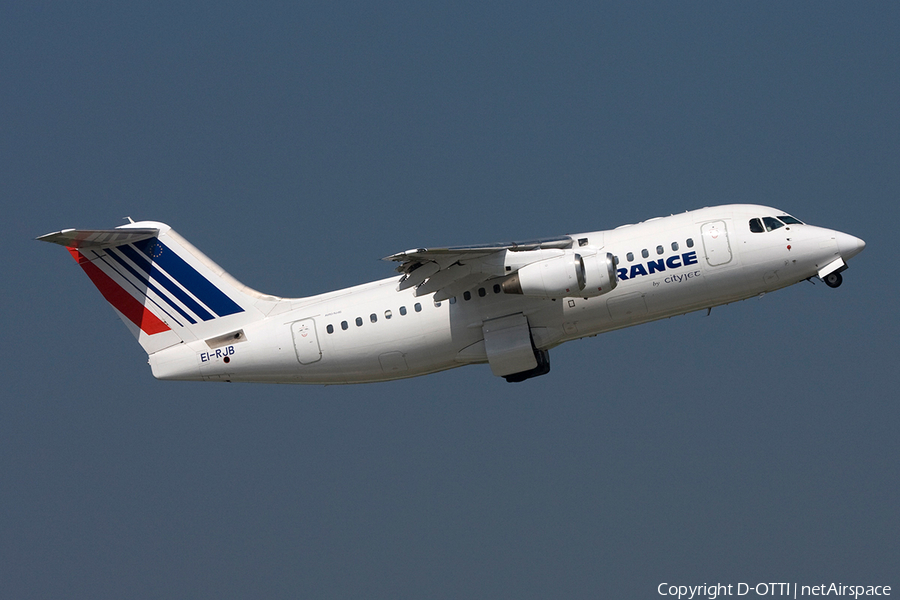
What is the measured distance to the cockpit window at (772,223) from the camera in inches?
942

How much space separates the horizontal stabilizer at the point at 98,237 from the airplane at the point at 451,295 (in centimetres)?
4

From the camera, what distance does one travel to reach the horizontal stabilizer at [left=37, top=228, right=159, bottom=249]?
2583cm

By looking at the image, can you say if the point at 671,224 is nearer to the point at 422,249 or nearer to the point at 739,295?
the point at 739,295

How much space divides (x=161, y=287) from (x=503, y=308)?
8.24 meters

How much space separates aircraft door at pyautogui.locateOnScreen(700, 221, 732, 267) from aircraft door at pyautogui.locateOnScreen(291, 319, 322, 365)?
858 centimetres

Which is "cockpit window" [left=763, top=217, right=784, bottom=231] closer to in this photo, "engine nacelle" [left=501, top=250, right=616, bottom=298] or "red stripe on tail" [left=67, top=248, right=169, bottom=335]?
"engine nacelle" [left=501, top=250, right=616, bottom=298]

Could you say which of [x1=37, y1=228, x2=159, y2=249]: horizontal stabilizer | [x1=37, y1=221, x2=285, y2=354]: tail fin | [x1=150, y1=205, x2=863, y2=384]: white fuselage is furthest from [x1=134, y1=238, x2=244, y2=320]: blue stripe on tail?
[x1=150, y1=205, x2=863, y2=384]: white fuselage

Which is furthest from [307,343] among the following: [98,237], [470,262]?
[98,237]

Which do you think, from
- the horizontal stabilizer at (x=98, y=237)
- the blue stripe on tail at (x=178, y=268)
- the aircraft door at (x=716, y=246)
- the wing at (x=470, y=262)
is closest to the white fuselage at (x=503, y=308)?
the aircraft door at (x=716, y=246)

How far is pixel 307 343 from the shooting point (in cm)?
2531

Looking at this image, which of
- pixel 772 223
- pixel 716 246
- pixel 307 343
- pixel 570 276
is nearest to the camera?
pixel 570 276

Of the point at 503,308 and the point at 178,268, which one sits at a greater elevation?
the point at 178,268

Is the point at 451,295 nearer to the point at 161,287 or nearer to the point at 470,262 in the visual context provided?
the point at 470,262

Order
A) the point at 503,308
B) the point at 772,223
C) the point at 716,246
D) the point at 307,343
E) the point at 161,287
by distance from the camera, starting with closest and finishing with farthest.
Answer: the point at 716,246 < the point at 772,223 < the point at 503,308 < the point at 307,343 < the point at 161,287
